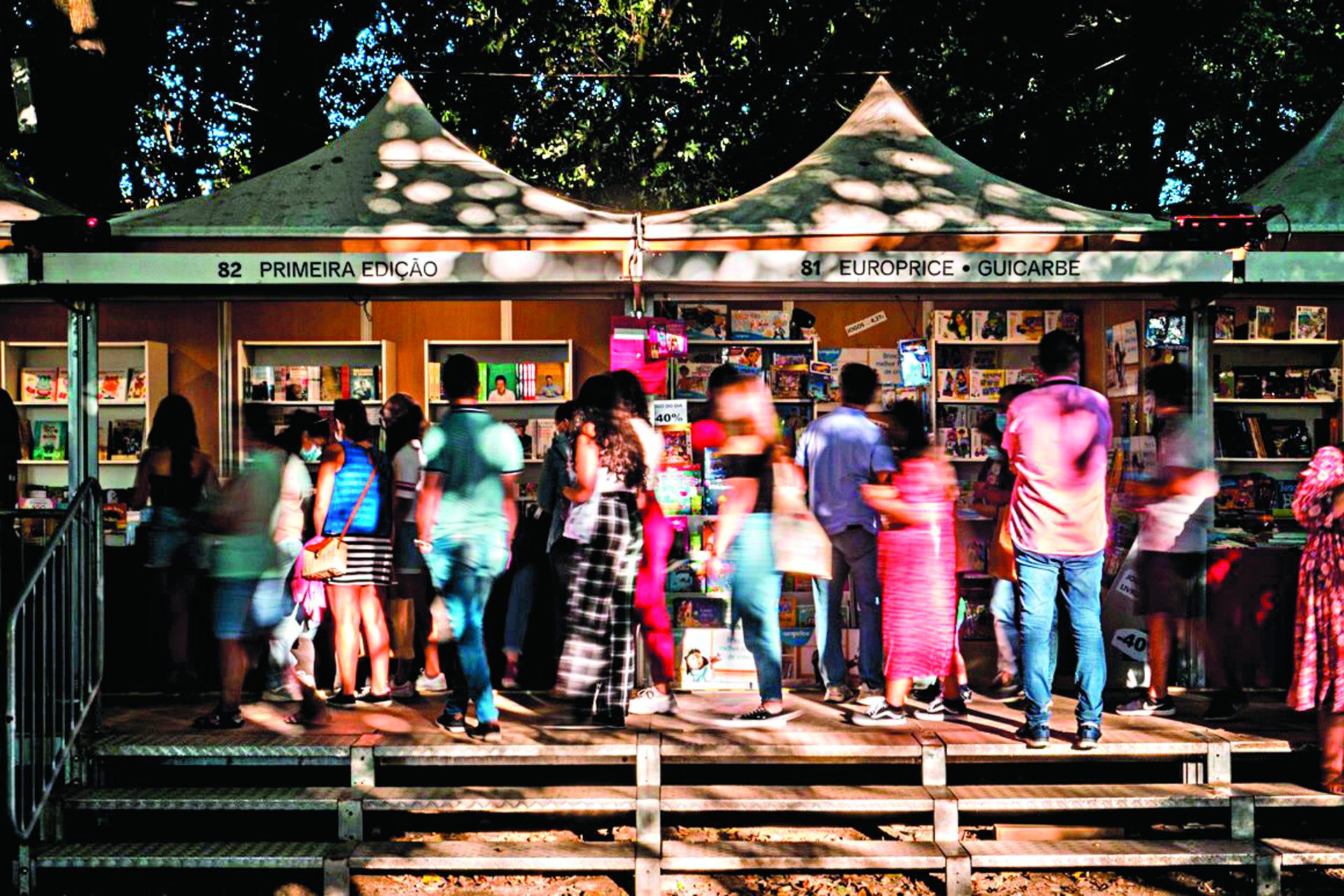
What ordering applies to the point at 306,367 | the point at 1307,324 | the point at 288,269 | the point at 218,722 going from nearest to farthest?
1. the point at 218,722
2. the point at 288,269
3. the point at 1307,324
4. the point at 306,367

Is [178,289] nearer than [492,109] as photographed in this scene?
Yes

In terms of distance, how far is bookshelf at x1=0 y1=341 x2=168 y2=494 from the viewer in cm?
927

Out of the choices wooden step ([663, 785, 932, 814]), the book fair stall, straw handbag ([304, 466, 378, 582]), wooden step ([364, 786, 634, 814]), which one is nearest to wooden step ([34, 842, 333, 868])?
wooden step ([364, 786, 634, 814])

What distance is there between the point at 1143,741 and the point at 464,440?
11.1ft

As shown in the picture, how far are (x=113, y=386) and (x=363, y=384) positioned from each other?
2.00m

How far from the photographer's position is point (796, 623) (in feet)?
23.7

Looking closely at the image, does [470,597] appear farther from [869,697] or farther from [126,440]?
[126,440]

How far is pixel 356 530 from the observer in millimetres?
6176

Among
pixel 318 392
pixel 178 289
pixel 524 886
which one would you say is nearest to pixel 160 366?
pixel 318 392

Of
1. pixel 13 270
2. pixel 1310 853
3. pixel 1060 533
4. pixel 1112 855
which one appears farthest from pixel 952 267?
pixel 13 270

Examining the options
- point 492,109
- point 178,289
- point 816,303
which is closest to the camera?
point 178,289

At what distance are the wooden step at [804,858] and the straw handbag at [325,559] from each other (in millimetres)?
2172

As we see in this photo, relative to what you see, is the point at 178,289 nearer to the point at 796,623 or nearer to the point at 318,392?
the point at 318,392

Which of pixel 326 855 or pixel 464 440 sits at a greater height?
pixel 464 440
